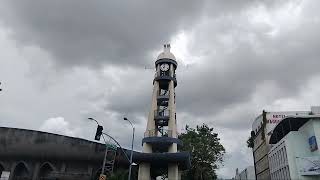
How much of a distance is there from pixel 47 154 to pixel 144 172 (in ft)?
98.2

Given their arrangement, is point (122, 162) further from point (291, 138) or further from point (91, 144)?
point (291, 138)

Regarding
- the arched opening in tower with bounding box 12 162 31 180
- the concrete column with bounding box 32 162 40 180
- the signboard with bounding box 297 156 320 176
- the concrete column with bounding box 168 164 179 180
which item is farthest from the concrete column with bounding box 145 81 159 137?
the arched opening in tower with bounding box 12 162 31 180

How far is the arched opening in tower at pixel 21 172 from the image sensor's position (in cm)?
7084

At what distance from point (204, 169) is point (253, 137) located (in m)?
43.9

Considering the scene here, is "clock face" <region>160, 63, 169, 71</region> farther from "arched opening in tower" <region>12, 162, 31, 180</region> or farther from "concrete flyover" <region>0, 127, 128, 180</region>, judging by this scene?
"arched opening in tower" <region>12, 162, 31, 180</region>

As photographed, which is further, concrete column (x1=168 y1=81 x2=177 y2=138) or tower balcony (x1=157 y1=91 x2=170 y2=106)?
tower balcony (x1=157 y1=91 x2=170 y2=106)

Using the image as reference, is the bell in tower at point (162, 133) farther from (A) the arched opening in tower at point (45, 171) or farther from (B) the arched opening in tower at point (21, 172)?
(B) the arched opening in tower at point (21, 172)

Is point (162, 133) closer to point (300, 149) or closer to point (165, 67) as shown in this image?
point (165, 67)

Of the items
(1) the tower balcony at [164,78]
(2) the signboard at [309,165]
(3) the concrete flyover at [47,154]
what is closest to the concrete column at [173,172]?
(1) the tower balcony at [164,78]

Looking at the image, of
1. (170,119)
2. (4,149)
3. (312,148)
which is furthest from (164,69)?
(4,149)

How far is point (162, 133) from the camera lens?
57.9 metres

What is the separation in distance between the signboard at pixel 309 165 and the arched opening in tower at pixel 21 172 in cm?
6122

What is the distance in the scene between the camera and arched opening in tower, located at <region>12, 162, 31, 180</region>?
70838 millimetres

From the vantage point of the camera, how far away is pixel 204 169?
65.1 m
